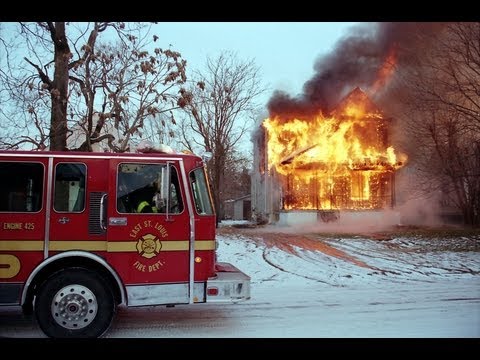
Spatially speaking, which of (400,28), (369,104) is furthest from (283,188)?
(400,28)

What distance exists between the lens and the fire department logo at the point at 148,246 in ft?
21.1

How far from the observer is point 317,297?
9266 mm

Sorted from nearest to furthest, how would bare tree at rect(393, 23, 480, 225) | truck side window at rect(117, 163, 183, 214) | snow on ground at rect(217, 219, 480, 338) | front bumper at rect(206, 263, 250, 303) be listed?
truck side window at rect(117, 163, 183, 214) → front bumper at rect(206, 263, 250, 303) → snow on ground at rect(217, 219, 480, 338) → bare tree at rect(393, 23, 480, 225)

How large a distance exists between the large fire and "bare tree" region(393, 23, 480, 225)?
165cm

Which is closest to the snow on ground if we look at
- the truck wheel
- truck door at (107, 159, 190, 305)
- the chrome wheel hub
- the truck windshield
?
truck door at (107, 159, 190, 305)

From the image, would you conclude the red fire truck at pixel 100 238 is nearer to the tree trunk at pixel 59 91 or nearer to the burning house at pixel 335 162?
the tree trunk at pixel 59 91

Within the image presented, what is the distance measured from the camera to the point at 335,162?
2469 centimetres

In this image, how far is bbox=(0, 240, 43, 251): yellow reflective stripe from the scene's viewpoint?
6184 millimetres

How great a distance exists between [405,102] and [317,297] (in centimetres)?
1599

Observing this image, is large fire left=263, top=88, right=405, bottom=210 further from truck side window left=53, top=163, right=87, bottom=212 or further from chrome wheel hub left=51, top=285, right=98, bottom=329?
chrome wheel hub left=51, top=285, right=98, bottom=329

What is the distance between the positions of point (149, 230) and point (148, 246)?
0.68 ft

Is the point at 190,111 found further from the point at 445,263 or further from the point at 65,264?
the point at 65,264

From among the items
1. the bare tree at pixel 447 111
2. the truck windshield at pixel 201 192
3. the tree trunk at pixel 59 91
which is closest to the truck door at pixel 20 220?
the truck windshield at pixel 201 192

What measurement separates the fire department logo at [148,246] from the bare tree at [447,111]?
1418 cm
